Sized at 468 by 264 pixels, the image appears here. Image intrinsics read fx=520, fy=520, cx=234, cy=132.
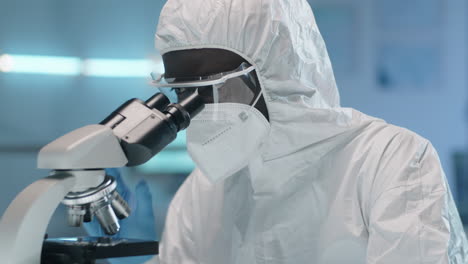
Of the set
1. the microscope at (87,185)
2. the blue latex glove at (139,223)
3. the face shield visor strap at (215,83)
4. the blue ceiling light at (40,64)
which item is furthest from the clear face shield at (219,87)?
the blue ceiling light at (40,64)

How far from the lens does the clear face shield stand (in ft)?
3.36

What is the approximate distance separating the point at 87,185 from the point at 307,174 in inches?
21.7

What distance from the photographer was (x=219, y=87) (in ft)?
3.50

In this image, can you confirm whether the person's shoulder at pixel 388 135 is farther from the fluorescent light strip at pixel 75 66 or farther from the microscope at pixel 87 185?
the fluorescent light strip at pixel 75 66

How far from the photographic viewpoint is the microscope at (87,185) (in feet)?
2.39

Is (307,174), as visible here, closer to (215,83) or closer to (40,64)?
(215,83)

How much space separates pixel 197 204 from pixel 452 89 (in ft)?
6.17

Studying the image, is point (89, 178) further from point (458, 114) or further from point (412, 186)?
point (458, 114)

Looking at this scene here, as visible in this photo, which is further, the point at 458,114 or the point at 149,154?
the point at 458,114

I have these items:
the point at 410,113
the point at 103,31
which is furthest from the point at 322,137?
the point at 410,113

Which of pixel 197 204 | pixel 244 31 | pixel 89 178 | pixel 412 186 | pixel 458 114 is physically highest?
pixel 244 31

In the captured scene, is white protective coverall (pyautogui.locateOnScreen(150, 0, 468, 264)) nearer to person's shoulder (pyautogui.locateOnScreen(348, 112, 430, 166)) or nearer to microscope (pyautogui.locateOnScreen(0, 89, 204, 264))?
person's shoulder (pyautogui.locateOnScreen(348, 112, 430, 166))

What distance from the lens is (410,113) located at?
103 inches

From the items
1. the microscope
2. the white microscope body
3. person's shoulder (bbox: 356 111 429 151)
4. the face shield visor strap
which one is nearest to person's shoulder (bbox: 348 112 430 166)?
person's shoulder (bbox: 356 111 429 151)
